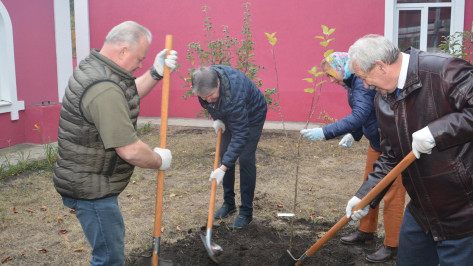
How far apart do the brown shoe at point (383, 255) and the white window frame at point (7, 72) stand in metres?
5.97

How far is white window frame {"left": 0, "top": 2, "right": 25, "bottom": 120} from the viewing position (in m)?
6.98

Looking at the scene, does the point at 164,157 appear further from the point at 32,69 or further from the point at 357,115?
the point at 32,69

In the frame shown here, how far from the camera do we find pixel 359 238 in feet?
12.7

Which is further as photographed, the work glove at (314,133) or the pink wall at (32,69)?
the pink wall at (32,69)

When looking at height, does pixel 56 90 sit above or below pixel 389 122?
below

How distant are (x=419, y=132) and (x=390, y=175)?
368 millimetres

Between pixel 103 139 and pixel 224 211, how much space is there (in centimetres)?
249

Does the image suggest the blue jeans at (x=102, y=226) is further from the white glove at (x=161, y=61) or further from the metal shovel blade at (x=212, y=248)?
the metal shovel blade at (x=212, y=248)

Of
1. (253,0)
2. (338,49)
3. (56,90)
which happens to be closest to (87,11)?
(56,90)

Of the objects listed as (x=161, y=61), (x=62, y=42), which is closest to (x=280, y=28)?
(x=62, y=42)

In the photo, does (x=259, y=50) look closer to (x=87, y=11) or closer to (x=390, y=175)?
(x=87, y=11)

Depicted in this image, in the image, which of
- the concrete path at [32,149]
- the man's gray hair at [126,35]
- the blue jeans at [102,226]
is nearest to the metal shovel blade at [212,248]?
the blue jeans at [102,226]

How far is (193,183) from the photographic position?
5.82 m

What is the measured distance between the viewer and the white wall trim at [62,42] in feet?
26.5
